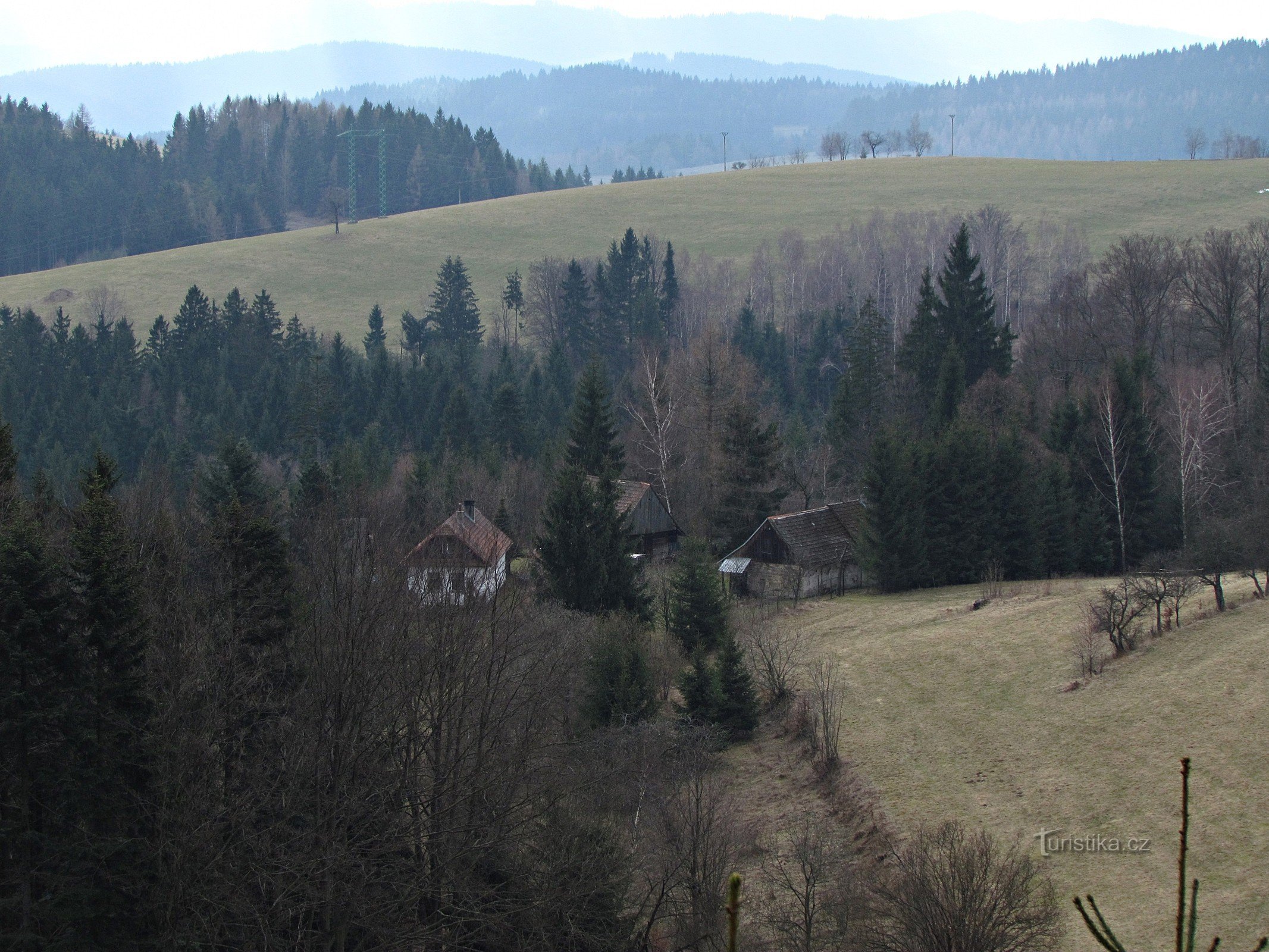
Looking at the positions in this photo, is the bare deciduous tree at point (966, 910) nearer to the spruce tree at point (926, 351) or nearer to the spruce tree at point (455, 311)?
the spruce tree at point (926, 351)

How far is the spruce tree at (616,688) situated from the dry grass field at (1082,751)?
2681 millimetres

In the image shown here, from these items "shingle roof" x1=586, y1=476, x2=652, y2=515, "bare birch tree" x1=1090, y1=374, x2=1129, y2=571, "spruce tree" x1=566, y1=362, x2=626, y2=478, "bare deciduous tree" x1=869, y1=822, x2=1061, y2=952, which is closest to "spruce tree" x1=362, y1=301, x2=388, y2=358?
"spruce tree" x1=566, y1=362, x2=626, y2=478

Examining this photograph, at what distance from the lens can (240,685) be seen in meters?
19.8

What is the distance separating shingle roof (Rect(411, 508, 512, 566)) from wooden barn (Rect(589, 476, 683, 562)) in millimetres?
5900

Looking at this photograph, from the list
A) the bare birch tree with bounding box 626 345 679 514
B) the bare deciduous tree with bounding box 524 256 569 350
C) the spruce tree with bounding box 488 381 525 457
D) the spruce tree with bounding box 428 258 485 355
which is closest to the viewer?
the bare birch tree with bounding box 626 345 679 514

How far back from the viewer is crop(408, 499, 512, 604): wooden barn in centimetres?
2270

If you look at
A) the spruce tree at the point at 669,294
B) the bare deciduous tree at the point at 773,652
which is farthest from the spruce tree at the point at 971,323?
the spruce tree at the point at 669,294

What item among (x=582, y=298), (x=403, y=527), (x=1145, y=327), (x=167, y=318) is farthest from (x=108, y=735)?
(x=167, y=318)

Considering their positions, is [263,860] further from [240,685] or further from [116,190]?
[116,190]

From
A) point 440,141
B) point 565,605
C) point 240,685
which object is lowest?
point 565,605

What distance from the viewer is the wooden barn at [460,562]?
2270 cm

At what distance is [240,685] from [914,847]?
1175 cm

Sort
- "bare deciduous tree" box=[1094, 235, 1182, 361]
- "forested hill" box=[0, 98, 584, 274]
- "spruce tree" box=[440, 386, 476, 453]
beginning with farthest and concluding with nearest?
1. "forested hill" box=[0, 98, 584, 274]
2. "spruce tree" box=[440, 386, 476, 453]
3. "bare deciduous tree" box=[1094, 235, 1182, 361]

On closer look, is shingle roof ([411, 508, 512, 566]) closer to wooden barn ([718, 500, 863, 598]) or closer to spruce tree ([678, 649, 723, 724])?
spruce tree ([678, 649, 723, 724])
